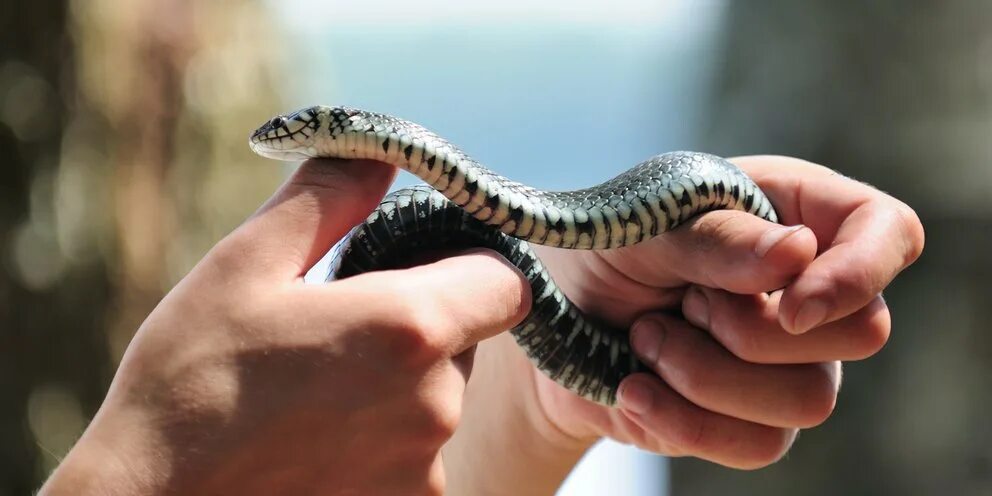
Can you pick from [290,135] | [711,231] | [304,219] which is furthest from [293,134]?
[711,231]

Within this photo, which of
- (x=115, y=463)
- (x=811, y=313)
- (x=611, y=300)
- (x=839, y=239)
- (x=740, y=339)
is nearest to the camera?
A: (x=115, y=463)

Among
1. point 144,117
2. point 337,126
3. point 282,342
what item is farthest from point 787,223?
point 144,117

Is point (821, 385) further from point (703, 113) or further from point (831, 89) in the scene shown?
point (703, 113)

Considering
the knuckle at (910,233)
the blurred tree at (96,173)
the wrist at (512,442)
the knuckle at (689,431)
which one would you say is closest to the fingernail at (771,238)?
the knuckle at (910,233)

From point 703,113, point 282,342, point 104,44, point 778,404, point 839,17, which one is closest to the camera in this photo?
point 282,342

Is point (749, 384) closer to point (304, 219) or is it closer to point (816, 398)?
point (816, 398)

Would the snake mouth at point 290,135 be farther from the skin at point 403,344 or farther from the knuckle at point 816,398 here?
the knuckle at point 816,398
